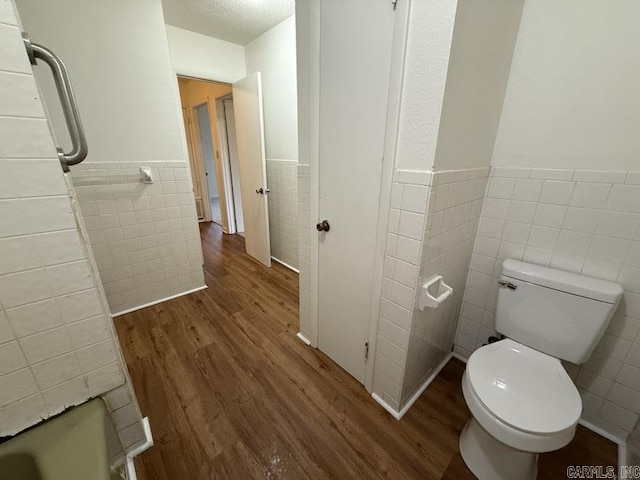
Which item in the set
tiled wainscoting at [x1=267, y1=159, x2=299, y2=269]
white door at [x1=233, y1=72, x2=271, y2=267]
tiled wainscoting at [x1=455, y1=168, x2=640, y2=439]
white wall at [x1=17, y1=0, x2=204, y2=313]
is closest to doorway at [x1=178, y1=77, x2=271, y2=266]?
white door at [x1=233, y1=72, x2=271, y2=267]

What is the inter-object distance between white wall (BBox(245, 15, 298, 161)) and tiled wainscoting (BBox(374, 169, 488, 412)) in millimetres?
1735

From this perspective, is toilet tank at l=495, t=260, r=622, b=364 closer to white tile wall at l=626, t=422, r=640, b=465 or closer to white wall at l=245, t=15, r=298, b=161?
white tile wall at l=626, t=422, r=640, b=465

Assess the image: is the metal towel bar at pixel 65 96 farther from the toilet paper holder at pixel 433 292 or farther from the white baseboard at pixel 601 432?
the white baseboard at pixel 601 432

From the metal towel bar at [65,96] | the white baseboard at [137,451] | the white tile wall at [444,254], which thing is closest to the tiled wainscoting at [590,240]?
the white tile wall at [444,254]

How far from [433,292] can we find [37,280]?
1.48 meters

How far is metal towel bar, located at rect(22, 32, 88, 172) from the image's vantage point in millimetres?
723

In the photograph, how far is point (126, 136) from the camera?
1.91 metres

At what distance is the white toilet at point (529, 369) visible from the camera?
3.02 feet

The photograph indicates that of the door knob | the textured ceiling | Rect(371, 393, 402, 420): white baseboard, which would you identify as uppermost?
the textured ceiling

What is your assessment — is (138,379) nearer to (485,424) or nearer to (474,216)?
(485,424)

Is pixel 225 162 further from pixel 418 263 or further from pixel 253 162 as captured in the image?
pixel 418 263

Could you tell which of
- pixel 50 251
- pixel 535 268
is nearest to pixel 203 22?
pixel 50 251

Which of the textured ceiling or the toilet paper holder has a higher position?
the textured ceiling

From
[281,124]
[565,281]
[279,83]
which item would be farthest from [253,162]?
[565,281]
